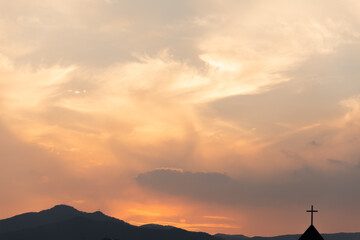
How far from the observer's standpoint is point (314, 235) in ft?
287

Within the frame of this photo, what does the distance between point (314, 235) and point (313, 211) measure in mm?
6061

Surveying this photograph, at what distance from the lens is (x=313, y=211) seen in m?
92.8
